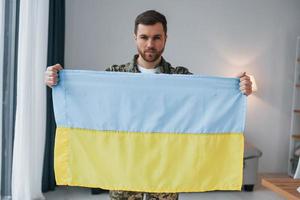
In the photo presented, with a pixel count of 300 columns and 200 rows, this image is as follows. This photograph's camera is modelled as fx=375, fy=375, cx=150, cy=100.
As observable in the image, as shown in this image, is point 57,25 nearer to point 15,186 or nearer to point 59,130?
point 15,186

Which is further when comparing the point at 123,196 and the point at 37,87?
the point at 37,87

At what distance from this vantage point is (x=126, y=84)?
1877 mm

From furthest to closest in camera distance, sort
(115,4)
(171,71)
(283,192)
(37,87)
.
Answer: (115,4) < (37,87) < (171,71) < (283,192)

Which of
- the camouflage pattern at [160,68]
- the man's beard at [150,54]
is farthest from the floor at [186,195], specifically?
the man's beard at [150,54]

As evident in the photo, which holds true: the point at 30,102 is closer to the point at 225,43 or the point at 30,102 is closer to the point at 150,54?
the point at 150,54

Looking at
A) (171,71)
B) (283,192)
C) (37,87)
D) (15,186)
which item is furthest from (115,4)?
(283,192)

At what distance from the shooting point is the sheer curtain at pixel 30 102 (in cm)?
317

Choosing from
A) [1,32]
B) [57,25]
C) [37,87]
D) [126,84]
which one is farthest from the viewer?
[57,25]

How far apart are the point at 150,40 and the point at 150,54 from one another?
7 centimetres

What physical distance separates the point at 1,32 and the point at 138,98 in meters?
1.69

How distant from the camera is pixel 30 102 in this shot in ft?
10.8

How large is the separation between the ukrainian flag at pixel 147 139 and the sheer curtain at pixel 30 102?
1.40m

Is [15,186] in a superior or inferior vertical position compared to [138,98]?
inferior

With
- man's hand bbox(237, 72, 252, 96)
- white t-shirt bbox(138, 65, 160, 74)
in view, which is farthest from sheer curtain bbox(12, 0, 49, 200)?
man's hand bbox(237, 72, 252, 96)
